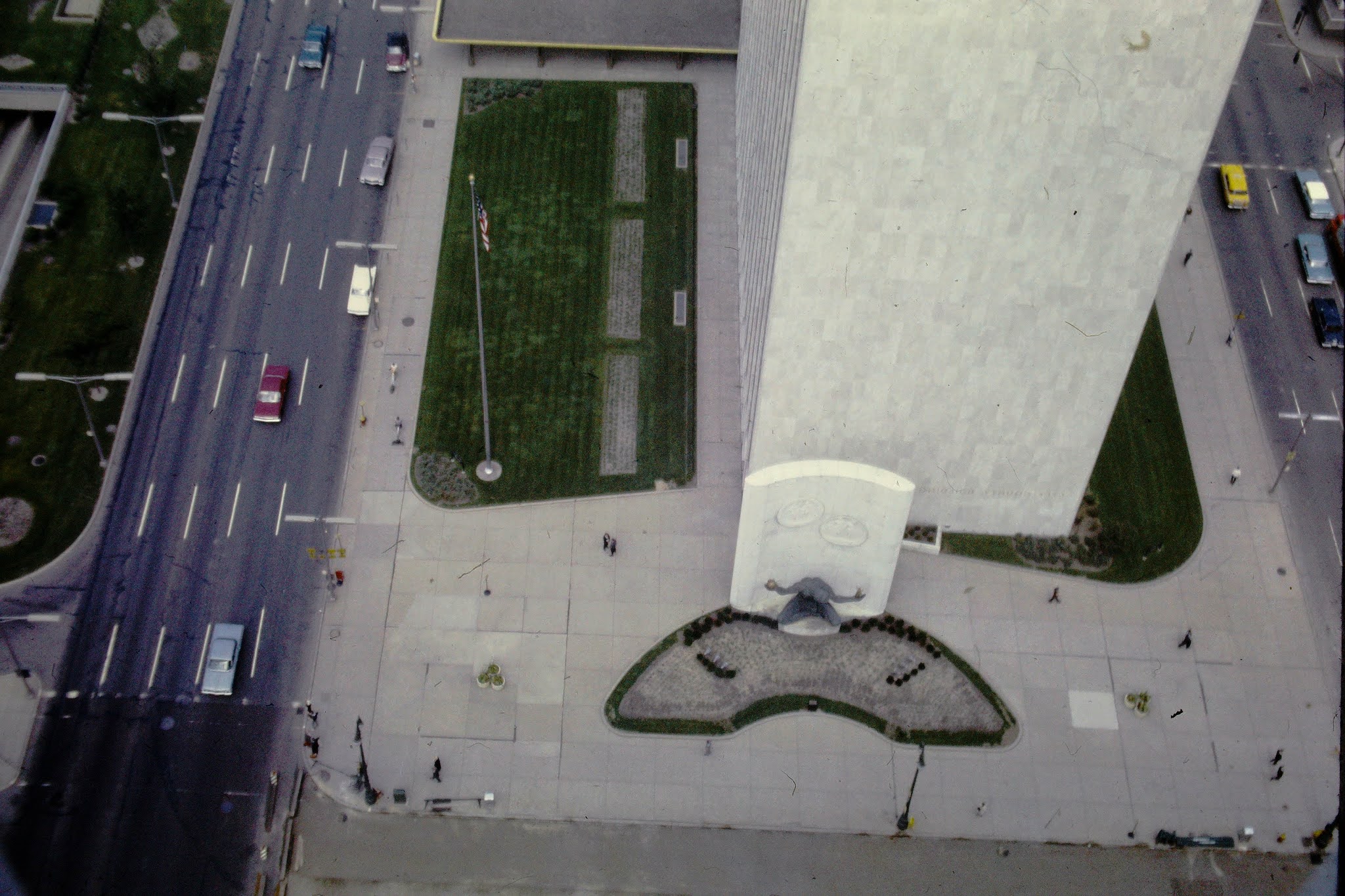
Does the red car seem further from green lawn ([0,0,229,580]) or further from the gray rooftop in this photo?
the gray rooftop

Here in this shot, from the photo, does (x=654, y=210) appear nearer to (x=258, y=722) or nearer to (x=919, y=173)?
(x=919, y=173)

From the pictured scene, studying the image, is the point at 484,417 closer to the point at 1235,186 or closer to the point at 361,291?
the point at 361,291

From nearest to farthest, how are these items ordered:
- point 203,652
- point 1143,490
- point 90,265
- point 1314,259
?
point 203,652 → point 1143,490 → point 90,265 → point 1314,259

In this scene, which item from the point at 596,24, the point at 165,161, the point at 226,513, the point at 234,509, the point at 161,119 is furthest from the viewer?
the point at 596,24

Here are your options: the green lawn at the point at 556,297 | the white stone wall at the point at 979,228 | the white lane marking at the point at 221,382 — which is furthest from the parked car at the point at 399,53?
the white stone wall at the point at 979,228

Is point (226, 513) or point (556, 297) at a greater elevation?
point (556, 297)

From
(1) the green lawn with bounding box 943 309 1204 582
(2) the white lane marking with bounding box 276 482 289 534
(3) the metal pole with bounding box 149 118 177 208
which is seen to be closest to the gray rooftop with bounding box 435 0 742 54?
(3) the metal pole with bounding box 149 118 177 208

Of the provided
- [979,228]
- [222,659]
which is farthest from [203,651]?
[979,228]

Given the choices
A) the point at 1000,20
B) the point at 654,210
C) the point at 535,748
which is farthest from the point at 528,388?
the point at 1000,20
